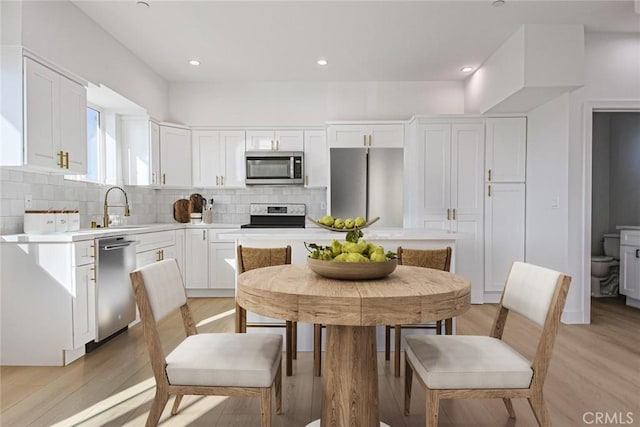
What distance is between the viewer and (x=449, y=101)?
494 centimetres

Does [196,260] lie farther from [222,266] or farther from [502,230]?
[502,230]

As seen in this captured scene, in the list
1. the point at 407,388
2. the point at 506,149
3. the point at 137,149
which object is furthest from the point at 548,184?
the point at 137,149

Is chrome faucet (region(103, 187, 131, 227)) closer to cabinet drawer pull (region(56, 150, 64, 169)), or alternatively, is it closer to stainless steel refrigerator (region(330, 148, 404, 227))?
cabinet drawer pull (region(56, 150, 64, 169))

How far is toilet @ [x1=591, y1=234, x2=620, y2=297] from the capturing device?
4.45 m

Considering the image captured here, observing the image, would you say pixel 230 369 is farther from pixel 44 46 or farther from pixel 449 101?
pixel 449 101

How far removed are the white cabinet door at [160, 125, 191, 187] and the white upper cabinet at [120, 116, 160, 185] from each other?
0.84 ft

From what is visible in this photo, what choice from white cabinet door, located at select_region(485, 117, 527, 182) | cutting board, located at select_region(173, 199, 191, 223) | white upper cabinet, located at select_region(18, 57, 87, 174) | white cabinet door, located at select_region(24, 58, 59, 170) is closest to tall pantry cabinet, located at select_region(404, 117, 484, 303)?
white cabinet door, located at select_region(485, 117, 527, 182)

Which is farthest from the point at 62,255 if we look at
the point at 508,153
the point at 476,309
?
the point at 508,153

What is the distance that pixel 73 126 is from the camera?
2.93 meters

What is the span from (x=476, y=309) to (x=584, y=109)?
2318 millimetres

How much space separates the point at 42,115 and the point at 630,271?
19.3ft

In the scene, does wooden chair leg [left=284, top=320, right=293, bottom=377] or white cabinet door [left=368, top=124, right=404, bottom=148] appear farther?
white cabinet door [left=368, top=124, right=404, bottom=148]

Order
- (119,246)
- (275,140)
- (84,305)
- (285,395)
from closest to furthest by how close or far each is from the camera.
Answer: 1. (285,395)
2. (84,305)
3. (119,246)
4. (275,140)

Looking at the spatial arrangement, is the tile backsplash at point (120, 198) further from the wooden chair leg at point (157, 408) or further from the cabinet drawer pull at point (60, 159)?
the wooden chair leg at point (157, 408)
